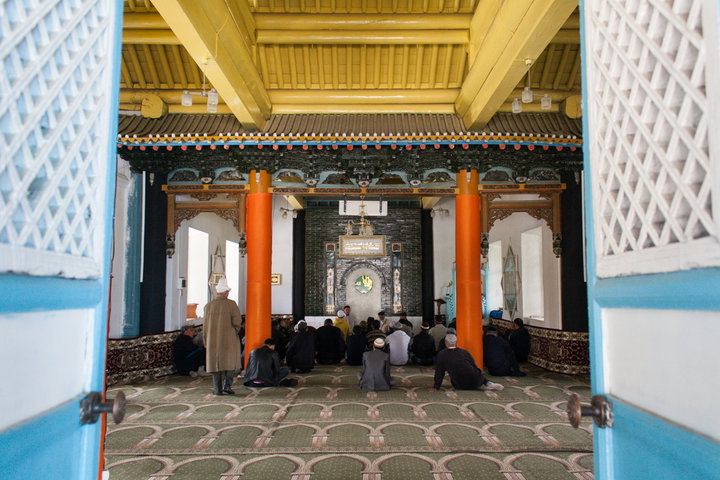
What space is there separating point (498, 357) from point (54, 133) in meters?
7.07

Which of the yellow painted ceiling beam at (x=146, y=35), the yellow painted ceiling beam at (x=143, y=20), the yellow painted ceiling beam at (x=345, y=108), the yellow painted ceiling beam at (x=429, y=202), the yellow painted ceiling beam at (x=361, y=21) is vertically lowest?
the yellow painted ceiling beam at (x=429, y=202)

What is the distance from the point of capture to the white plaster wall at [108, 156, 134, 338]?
7312 mm

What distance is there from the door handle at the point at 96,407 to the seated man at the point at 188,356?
251 inches

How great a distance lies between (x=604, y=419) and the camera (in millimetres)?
1691

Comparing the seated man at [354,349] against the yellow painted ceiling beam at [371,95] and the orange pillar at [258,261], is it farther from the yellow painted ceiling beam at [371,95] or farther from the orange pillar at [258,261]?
the yellow painted ceiling beam at [371,95]

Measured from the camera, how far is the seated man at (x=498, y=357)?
295 inches

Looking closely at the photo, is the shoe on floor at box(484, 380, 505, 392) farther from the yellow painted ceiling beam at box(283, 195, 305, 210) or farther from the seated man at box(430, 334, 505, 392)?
the yellow painted ceiling beam at box(283, 195, 305, 210)

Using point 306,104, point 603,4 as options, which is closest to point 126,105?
point 306,104

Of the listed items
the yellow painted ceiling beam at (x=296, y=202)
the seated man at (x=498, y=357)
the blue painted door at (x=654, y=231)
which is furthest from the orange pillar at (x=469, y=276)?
the yellow painted ceiling beam at (x=296, y=202)

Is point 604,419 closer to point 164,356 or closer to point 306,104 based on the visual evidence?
point 306,104

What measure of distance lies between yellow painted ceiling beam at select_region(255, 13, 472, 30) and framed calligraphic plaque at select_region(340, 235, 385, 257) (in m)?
8.19

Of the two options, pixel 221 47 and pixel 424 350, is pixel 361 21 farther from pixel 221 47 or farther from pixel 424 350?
pixel 424 350

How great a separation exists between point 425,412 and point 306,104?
15.6ft

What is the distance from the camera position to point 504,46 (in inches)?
186
